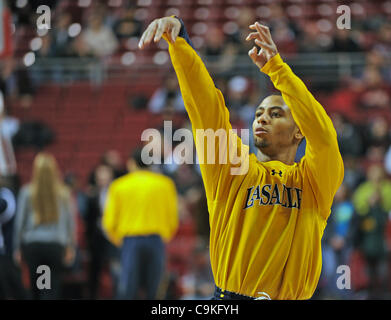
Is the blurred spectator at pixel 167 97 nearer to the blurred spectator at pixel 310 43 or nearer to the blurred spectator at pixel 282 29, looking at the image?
the blurred spectator at pixel 282 29

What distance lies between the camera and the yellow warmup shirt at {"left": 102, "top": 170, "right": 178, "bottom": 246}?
22.3ft

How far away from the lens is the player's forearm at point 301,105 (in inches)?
130

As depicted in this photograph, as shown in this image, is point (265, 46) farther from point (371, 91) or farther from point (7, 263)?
point (371, 91)

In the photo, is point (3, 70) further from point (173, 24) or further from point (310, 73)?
point (173, 24)

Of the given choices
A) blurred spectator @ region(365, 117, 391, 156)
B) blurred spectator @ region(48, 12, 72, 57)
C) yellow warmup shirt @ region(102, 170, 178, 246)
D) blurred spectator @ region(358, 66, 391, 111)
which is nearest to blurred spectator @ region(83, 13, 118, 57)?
blurred spectator @ region(48, 12, 72, 57)

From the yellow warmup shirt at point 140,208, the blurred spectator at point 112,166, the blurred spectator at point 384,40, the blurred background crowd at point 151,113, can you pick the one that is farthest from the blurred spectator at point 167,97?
the blurred spectator at point 384,40

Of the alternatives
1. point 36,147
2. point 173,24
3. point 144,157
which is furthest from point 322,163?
point 36,147

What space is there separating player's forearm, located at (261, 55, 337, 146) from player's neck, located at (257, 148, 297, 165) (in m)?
0.29

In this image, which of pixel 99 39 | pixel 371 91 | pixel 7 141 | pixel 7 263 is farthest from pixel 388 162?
pixel 7 141

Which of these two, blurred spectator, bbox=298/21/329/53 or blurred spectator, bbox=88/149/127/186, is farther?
blurred spectator, bbox=298/21/329/53

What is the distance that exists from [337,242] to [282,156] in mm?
3645

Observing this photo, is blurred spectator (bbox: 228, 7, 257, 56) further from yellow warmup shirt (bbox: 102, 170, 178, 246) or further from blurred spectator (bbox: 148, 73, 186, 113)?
yellow warmup shirt (bbox: 102, 170, 178, 246)

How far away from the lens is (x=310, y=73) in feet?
24.6

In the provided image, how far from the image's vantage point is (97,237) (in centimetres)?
737
